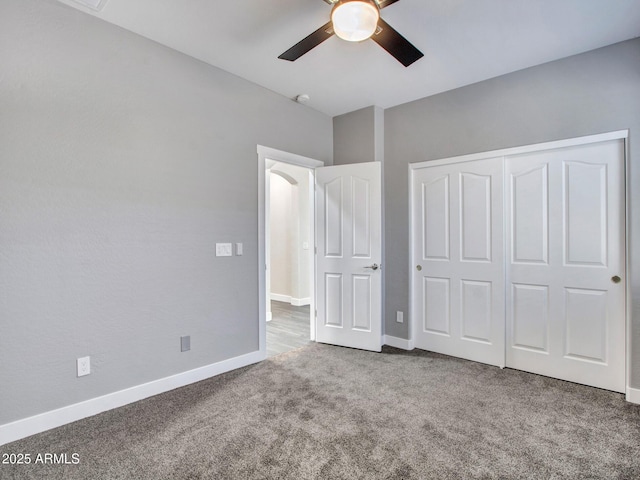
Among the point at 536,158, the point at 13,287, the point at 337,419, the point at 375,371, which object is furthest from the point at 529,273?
the point at 13,287

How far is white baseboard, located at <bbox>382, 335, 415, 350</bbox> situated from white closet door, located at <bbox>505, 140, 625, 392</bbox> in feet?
3.20

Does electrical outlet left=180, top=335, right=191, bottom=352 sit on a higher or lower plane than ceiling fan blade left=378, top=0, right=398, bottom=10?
lower

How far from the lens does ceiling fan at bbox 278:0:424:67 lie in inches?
72.5

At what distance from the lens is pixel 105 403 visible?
2.42 meters

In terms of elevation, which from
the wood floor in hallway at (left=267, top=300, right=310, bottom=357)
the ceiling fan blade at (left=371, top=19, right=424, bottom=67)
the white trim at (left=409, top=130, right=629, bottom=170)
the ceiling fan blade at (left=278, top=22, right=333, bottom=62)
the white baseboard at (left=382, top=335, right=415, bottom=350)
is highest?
the ceiling fan blade at (left=278, top=22, right=333, bottom=62)

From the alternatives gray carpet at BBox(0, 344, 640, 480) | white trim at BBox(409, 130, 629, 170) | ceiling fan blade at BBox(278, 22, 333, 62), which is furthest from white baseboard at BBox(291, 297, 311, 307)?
ceiling fan blade at BBox(278, 22, 333, 62)

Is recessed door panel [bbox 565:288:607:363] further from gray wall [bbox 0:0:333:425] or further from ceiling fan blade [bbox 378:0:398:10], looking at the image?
gray wall [bbox 0:0:333:425]

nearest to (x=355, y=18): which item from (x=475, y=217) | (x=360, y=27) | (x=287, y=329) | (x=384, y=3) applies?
(x=360, y=27)

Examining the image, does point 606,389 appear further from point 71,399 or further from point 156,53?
point 156,53

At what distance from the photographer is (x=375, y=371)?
3168mm

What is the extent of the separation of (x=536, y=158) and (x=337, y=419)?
278 cm

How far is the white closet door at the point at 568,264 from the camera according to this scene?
274cm

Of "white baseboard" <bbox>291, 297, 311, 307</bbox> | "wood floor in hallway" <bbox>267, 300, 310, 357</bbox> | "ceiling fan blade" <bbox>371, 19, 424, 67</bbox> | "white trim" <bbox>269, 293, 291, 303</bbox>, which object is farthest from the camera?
"white trim" <bbox>269, 293, 291, 303</bbox>

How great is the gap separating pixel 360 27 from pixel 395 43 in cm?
31
